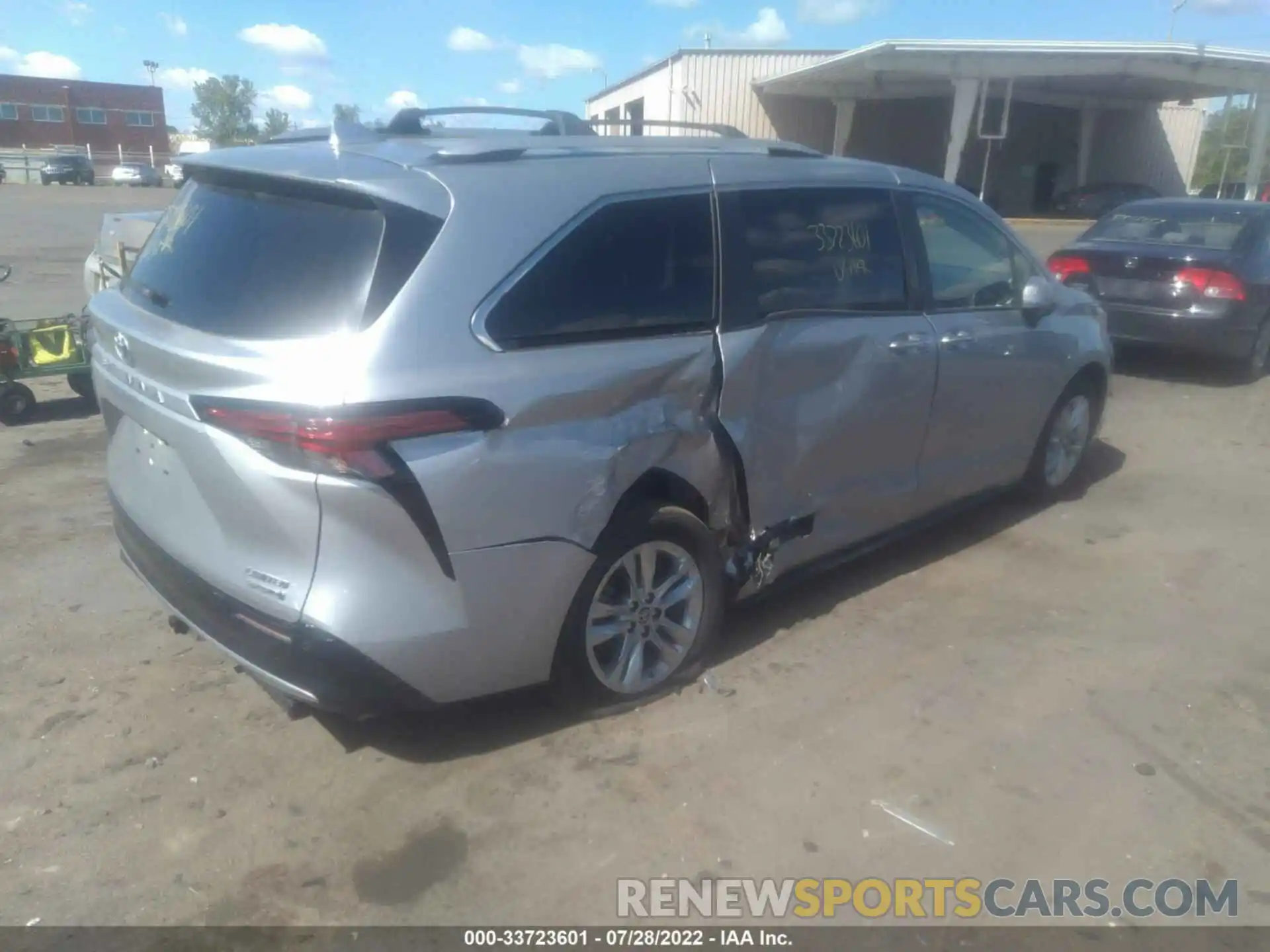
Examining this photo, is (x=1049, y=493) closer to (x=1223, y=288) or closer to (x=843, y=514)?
(x=843, y=514)

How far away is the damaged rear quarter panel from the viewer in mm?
2881

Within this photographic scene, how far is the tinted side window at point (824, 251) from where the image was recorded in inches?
150

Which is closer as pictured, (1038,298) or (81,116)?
(1038,298)

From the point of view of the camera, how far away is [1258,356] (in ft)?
30.6

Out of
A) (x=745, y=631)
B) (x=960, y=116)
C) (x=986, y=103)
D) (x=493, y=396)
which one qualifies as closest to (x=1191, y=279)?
(x=745, y=631)

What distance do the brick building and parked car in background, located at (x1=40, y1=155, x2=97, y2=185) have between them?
26363mm

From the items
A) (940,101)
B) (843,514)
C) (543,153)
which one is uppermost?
(940,101)

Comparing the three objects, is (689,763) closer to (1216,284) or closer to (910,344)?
(910,344)

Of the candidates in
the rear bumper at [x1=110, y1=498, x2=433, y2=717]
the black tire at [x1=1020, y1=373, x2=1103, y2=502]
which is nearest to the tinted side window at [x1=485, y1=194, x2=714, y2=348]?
the rear bumper at [x1=110, y1=498, x2=433, y2=717]

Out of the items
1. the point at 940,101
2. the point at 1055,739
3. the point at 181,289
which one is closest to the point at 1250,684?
the point at 1055,739

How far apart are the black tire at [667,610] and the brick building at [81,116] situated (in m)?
79.5

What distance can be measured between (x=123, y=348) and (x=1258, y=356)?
9540mm

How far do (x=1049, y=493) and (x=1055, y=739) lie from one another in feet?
8.82

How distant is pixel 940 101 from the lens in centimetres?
4006
